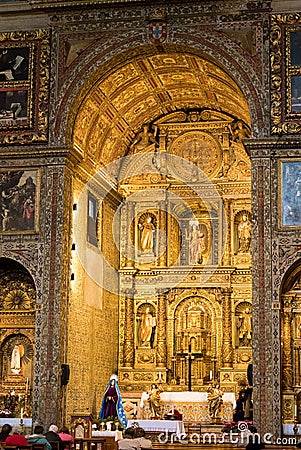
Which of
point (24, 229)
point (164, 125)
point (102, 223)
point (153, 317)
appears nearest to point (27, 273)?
point (24, 229)

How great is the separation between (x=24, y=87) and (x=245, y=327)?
38.7 feet

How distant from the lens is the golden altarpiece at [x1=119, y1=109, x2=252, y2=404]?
1261 inches

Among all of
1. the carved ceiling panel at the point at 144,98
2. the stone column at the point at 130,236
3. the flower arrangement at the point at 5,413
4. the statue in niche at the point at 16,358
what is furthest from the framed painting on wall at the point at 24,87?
the stone column at the point at 130,236

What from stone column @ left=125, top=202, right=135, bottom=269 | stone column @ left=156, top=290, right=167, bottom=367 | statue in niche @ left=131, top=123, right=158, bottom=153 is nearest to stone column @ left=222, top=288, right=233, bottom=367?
stone column @ left=156, top=290, right=167, bottom=367

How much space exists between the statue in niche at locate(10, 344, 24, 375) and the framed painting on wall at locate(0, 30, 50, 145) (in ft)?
20.8

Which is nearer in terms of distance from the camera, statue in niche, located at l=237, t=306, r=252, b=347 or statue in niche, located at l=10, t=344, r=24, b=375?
statue in niche, located at l=10, t=344, r=24, b=375

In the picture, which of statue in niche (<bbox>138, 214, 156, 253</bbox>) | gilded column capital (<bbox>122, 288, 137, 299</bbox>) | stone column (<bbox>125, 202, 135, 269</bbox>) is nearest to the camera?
gilded column capital (<bbox>122, 288, 137, 299</bbox>)

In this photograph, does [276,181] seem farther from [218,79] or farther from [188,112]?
[188,112]

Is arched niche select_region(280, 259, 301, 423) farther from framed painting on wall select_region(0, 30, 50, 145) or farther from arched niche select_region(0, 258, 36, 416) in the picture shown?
framed painting on wall select_region(0, 30, 50, 145)

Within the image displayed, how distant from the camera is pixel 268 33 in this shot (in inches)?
988

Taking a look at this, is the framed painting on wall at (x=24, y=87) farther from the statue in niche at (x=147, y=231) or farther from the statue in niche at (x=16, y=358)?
the statue in niche at (x=147, y=231)

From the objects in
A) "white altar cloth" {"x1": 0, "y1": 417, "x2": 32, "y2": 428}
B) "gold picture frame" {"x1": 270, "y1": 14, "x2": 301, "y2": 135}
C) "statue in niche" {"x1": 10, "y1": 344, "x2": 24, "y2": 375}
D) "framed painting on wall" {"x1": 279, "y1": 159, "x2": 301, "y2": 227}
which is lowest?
"white altar cloth" {"x1": 0, "y1": 417, "x2": 32, "y2": 428}

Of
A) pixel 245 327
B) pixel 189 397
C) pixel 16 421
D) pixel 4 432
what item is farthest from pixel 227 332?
pixel 4 432

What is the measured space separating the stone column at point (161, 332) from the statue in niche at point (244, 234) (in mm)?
3273
